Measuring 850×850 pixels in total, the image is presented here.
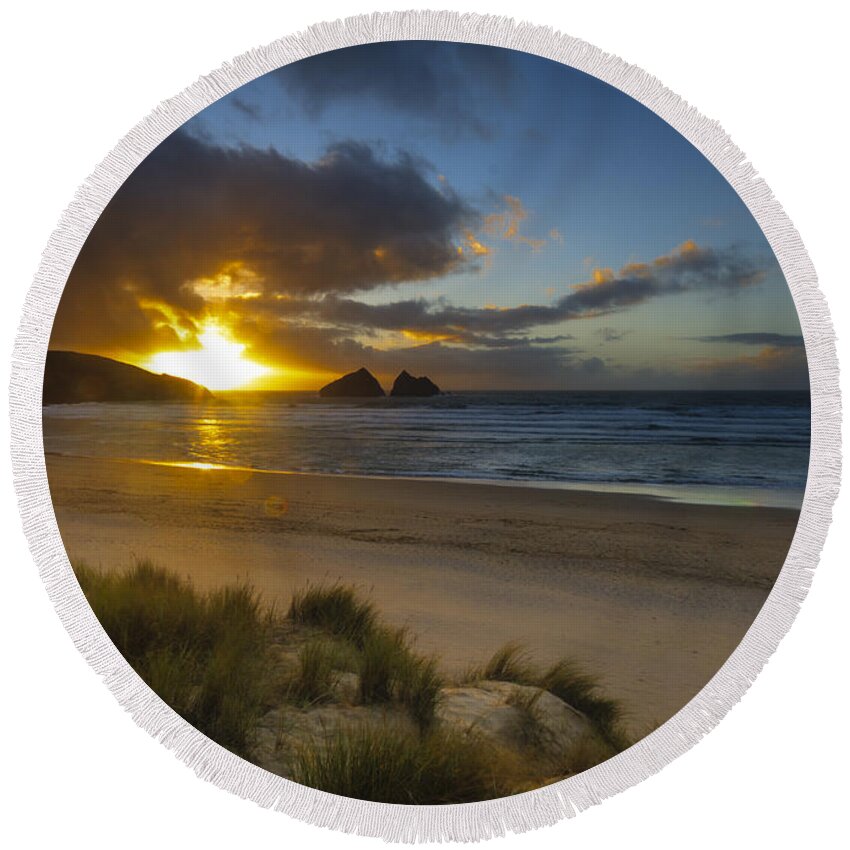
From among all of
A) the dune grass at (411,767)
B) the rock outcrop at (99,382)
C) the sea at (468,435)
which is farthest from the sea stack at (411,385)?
the dune grass at (411,767)

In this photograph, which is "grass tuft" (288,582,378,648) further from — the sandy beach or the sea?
the sea

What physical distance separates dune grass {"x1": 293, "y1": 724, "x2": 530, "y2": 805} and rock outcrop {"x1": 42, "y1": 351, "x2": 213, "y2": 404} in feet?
2.59

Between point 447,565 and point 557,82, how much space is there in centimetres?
108

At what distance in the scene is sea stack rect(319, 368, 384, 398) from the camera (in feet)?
5.03

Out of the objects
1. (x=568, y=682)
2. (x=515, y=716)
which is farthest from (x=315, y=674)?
(x=568, y=682)

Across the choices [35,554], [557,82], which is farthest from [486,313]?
[35,554]

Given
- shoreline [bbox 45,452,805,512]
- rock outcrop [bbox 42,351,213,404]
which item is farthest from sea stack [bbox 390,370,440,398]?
rock outcrop [bbox 42,351,213,404]

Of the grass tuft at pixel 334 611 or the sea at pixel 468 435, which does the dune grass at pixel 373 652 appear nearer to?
the grass tuft at pixel 334 611

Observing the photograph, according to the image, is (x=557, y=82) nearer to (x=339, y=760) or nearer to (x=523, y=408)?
(x=523, y=408)

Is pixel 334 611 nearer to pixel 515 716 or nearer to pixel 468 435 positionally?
pixel 515 716

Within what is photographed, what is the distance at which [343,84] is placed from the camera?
1519mm

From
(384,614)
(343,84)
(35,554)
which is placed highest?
(343,84)

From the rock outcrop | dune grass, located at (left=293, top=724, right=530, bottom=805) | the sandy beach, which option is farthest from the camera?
the rock outcrop

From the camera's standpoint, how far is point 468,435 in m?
1.76
